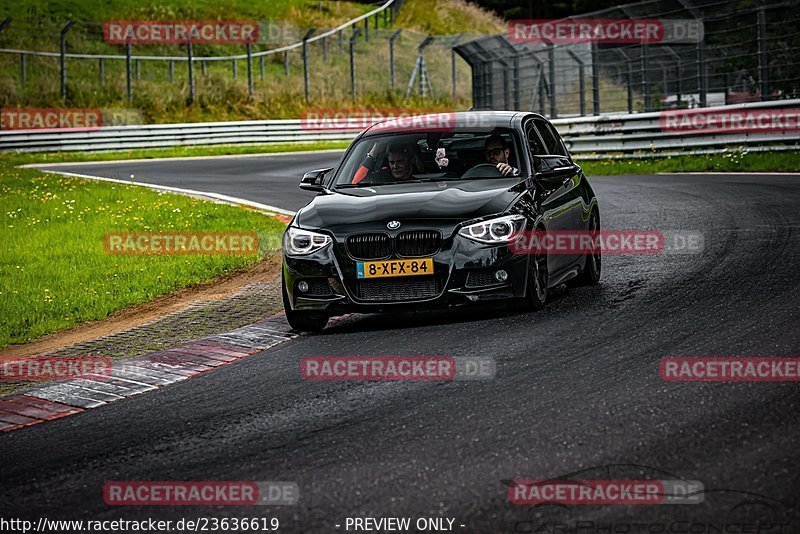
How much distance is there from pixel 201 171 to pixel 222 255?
1389 cm

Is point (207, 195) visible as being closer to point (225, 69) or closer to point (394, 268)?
point (394, 268)

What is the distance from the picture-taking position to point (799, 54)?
21688 mm

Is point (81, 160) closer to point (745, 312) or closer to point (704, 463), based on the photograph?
point (745, 312)

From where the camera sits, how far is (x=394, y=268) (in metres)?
8.77

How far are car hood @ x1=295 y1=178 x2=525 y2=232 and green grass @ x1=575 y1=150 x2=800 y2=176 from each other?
12.1m

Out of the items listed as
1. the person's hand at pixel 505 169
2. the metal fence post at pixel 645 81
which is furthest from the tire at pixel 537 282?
the metal fence post at pixel 645 81

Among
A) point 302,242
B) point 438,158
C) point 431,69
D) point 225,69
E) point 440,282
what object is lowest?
point 440,282

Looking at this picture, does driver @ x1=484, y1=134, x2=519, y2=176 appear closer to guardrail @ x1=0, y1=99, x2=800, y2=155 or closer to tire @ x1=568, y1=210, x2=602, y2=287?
tire @ x1=568, y1=210, x2=602, y2=287

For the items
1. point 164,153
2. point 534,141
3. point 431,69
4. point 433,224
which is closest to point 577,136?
point 164,153

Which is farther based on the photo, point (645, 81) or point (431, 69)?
point (431, 69)

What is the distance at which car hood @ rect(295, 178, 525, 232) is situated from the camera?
29.4 ft

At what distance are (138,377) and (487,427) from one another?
2983 millimetres

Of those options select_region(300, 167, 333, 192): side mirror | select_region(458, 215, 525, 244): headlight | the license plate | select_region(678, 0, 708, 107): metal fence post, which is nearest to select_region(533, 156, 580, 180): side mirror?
select_region(458, 215, 525, 244): headlight

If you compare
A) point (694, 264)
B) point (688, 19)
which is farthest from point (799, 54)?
point (694, 264)
